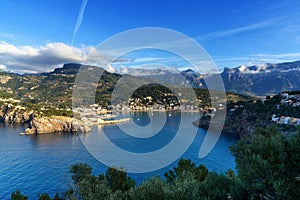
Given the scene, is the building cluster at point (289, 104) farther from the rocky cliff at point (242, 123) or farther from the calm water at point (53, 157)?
the calm water at point (53, 157)

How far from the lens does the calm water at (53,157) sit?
61.2ft

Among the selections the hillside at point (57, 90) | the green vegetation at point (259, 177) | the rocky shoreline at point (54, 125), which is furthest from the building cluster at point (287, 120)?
the hillside at point (57, 90)

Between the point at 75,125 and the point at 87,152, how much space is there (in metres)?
15.4

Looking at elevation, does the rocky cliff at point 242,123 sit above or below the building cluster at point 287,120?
below

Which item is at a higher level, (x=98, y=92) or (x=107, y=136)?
(x=98, y=92)

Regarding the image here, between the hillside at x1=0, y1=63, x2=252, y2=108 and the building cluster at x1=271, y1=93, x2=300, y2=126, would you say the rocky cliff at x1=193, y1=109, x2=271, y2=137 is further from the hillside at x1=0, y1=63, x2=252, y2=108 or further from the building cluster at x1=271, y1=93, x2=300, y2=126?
the hillside at x1=0, y1=63, x2=252, y2=108

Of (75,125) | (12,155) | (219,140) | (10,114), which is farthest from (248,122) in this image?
(10,114)

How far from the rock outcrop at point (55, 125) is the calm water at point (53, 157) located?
8.55ft

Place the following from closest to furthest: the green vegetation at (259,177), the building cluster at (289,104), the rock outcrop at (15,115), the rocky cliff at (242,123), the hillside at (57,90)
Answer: the green vegetation at (259,177) → the building cluster at (289,104) → the rocky cliff at (242,123) → the rock outcrop at (15,115) → the hillside at (57,90)

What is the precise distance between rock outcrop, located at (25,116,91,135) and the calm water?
261 cm

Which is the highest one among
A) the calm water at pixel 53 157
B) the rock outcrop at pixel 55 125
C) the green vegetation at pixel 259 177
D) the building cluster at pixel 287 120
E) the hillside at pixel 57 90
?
the hillside at pixel 57 90

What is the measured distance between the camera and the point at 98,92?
96.2m

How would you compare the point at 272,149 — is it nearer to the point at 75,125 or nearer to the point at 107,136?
the point at 107,136

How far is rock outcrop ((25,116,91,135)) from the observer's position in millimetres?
39900
